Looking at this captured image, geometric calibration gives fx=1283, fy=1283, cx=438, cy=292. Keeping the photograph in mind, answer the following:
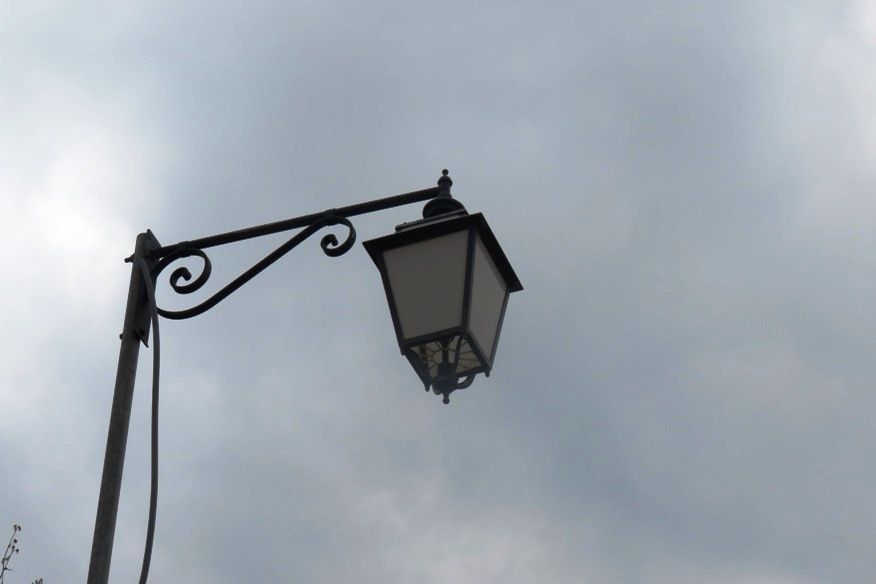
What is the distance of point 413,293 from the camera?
5.65 metres

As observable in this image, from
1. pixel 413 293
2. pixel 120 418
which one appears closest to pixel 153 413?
pixel 120 418

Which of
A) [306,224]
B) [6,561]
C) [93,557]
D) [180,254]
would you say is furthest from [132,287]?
[6,561]

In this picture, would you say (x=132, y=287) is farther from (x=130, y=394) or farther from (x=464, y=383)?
(x=464, y=383)

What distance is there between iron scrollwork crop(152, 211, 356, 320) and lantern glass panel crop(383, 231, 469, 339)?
0.50 m

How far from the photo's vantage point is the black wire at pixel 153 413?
17.3 feet

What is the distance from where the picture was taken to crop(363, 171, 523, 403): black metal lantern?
554 cm

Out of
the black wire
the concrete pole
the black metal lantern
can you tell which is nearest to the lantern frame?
the black metal lantern

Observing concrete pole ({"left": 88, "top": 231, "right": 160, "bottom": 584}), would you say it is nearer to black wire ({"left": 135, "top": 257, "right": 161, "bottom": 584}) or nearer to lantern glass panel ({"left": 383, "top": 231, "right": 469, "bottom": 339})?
black wire ({"left": 135, "top": 257, "right": 161, "bottom": 584})

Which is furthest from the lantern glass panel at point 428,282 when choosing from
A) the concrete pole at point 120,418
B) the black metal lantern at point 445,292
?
the concrete pole at point 120,418

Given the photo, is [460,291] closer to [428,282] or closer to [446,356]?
[428,282]

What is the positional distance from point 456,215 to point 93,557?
7.10ft

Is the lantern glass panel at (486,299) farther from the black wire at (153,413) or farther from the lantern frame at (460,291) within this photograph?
the black wire at (153,413)

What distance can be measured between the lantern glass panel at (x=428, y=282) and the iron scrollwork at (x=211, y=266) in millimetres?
496

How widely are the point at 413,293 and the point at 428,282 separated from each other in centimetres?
8
